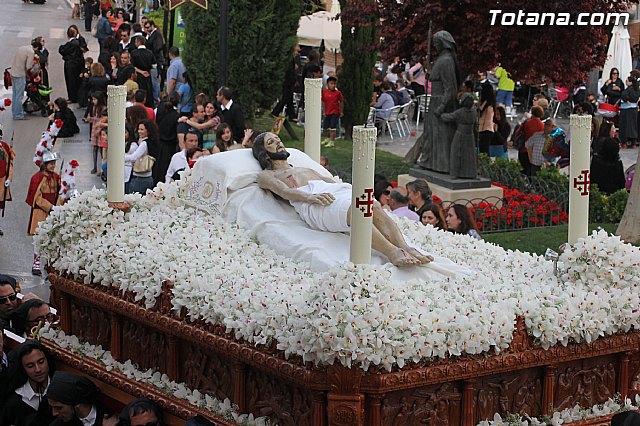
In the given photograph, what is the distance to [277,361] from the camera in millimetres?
7031

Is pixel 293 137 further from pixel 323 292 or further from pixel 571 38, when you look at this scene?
pixel 323 292

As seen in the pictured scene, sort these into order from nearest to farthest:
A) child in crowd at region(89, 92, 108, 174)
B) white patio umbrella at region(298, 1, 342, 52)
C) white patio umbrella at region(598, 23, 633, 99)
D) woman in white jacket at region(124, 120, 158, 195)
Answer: woman in white jacket at region(124, 120, 158, 195)
child in crowd at region(89, 92, 108, 174)
white patio umbrella at region(598, 23, 633, 99)
white patio umbrella at region(298, 1, 342, 52)

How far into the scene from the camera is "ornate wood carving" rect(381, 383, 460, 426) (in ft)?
22.7

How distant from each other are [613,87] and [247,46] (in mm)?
8072

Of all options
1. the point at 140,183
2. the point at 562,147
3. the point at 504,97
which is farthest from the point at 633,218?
the point at 504,97

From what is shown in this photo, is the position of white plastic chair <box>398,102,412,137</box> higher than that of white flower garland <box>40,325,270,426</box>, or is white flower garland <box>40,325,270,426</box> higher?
white plastic chair <box>398,102,412,137</box>

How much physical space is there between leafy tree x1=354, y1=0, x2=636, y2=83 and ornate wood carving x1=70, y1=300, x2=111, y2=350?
10449 millimetres

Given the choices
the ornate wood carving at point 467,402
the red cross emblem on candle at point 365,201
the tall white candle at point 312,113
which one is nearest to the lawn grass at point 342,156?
the tall white candle at point 312,113

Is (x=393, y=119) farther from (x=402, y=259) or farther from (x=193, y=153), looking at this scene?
(x=402, y=259)

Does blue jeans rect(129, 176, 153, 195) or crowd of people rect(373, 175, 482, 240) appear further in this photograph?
blue jeans rect(129, 176, 153, 195)

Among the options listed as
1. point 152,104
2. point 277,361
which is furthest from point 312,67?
point 277,361

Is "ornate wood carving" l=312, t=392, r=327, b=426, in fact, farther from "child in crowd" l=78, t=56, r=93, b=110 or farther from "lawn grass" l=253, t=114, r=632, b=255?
"child in crowd" l=78, t=56, r=93, b=110

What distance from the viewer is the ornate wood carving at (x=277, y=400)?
278 inches

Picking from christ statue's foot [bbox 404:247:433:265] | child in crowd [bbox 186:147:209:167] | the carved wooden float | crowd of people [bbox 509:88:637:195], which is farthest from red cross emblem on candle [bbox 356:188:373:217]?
crowd of people [bbox 509:88:637:195]
